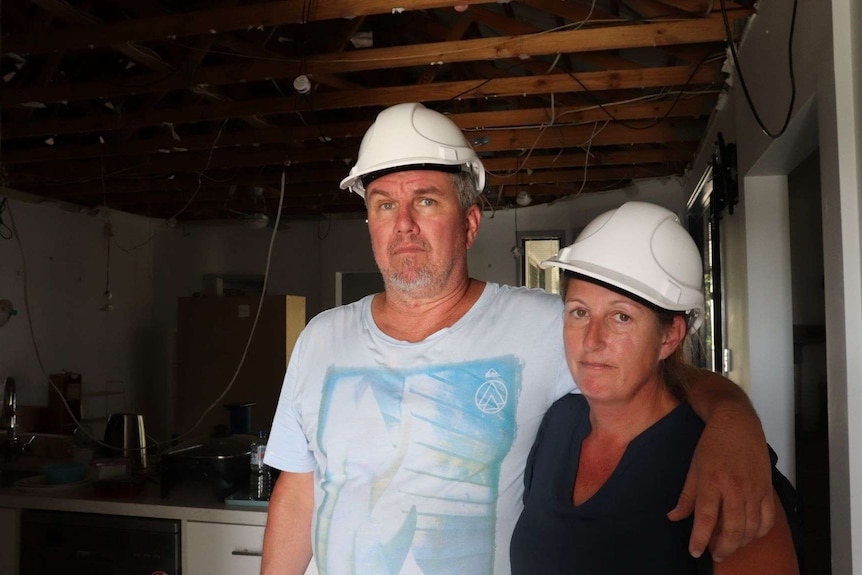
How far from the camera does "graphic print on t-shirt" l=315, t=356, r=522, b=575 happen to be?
1374 millimetres

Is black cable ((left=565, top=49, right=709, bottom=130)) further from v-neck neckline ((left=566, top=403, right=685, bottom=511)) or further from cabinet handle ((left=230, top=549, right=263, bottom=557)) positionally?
v-neck neckline ((left=566, top=403, right=685, bottom=511))

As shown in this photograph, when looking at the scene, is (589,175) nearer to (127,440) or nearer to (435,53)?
(435,53)

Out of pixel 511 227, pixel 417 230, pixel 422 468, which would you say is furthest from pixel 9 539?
pixel 511 227

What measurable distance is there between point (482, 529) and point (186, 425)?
4.71m

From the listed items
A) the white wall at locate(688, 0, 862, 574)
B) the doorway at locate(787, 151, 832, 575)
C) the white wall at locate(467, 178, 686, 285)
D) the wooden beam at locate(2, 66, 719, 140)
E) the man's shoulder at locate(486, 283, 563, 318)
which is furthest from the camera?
the white wall at locate(467, 178, 686, 285)

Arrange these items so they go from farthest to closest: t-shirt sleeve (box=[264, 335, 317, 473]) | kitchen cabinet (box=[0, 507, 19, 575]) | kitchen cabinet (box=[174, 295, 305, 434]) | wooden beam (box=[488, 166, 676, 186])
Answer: wooden beam (box=[488, 166, 676, 186]) → kitchen cabinet (box=[174, 295, 305, 434]) → kitchen cabinet (box=[0, 507, 19, 575]) → t-shirt sleeve (box=[264, 335, 317, 473])

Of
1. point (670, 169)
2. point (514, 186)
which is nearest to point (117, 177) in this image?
point (514, 186)

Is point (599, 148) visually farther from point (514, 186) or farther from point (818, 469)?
point (818, 469)

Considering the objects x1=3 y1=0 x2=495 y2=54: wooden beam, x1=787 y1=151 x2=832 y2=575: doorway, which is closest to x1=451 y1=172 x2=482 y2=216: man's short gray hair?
x1=3 y1=0 x2=495 y2=54: wooden beam

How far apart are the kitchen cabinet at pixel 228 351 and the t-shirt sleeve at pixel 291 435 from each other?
130 inches

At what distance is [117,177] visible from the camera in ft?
19.1

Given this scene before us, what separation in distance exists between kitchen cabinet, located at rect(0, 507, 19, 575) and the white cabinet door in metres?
0.71

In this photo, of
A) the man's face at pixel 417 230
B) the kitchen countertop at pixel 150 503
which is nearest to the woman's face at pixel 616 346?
the man's face at pixel 417 230

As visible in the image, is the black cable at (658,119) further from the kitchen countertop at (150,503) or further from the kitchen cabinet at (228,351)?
the kitchen countertop at (150,503)
